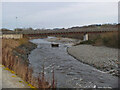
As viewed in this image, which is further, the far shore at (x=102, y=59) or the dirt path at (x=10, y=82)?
the far shore at (x=102, y=59)

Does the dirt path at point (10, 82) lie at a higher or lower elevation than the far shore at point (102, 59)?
higher

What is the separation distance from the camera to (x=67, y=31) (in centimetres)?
5416

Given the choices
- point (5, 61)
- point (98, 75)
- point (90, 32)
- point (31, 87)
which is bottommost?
point (98, 75)

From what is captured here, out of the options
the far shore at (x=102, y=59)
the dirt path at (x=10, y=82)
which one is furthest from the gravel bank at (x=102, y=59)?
the dirt path at (x=10, y=82)

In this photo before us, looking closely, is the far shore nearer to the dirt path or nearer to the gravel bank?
the gravel bank

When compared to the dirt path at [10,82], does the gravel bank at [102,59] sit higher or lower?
lower

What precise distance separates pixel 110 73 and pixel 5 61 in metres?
12.0

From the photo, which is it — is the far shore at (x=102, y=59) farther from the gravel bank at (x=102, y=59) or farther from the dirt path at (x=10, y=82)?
the dirt path at (x=10, y=82)

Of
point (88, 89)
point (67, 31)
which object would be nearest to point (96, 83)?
point (88, 89)

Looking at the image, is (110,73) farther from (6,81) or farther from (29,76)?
(6,81)

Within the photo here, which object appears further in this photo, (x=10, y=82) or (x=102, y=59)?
(x=102, y=59)

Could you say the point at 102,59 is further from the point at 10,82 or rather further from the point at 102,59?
the point at 10,82

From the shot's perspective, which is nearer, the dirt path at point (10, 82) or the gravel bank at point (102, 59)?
the dirt path at point (10, 82)

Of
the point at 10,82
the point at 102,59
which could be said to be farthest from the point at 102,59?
the point at 10,82
